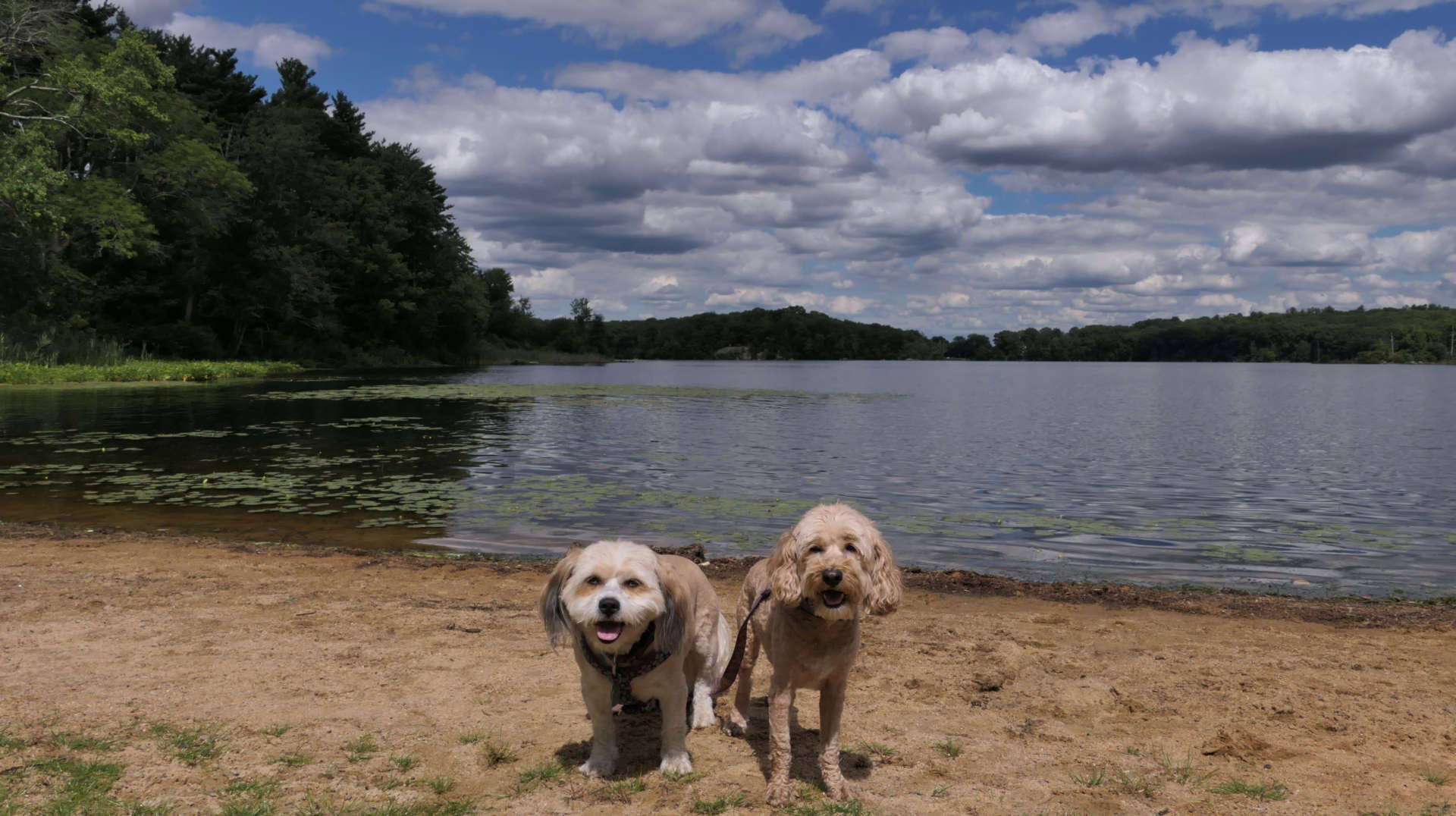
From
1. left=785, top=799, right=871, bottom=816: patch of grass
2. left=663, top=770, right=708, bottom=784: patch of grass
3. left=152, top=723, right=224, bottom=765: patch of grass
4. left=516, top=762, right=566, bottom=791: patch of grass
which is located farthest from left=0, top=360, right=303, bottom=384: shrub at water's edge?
left=785, top=799, right=871, bottom=816: patch of grass

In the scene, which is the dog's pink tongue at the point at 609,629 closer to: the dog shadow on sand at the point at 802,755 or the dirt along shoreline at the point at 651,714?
the dirt along shoreline at the point at 651,714

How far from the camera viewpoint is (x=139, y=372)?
47.3m

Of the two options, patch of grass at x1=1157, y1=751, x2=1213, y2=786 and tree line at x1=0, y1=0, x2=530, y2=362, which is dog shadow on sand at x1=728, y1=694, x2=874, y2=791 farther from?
tree line at x1=0, y1=0, x2=530, y2=362

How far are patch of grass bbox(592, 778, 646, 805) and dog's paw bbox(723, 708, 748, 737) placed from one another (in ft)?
2.78

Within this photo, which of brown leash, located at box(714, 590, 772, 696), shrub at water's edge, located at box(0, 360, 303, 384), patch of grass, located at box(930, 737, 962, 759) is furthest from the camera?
shrub at water's edge, located at box(0, 360, 303, 384)

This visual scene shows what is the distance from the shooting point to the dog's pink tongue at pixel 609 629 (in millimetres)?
4359

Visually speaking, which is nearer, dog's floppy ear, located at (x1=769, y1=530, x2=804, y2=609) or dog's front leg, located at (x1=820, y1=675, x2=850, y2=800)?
dog's floppy ear, located at (x1=769, y1=530, x2=804, y2=609)

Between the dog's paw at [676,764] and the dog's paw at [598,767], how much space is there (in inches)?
11.5

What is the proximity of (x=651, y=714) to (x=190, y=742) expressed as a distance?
8.76 ft

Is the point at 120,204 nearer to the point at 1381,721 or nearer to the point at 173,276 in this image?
the point at 173,276

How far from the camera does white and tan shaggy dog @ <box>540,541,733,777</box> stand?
4.38 m

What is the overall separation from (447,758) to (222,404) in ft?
112

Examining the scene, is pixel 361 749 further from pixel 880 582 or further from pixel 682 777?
pixel 880 582

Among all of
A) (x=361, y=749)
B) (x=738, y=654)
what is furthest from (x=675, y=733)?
(x=361, y=749)
